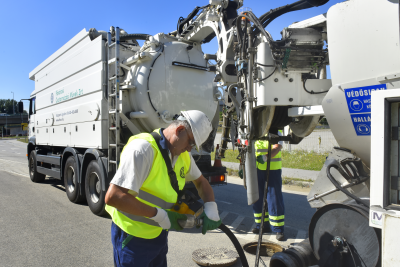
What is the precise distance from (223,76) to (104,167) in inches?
97.4

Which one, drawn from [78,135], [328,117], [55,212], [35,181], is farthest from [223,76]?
[35,181]

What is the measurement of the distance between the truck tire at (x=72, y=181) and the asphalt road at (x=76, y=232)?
0.48 feet

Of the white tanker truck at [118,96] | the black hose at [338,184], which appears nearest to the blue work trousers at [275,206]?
the white tanker truck at [118,96]

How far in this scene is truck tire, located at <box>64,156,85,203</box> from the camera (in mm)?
5996

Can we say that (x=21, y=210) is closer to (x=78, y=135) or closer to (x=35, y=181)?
(x=78, y=135)

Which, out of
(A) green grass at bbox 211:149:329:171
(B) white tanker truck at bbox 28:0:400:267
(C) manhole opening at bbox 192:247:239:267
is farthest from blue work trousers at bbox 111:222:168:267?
(A) green grass at bbox 211:149:329:171

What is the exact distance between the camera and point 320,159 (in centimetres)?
1145

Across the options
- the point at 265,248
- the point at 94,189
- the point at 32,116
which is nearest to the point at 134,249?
the point at 265,248

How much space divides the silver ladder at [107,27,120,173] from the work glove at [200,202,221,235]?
288 cm

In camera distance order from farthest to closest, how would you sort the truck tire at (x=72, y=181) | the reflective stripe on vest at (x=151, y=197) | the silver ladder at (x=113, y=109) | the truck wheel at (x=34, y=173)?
1. the truck wheel at (x=34, y=173)
2. the truck tire at (x=72, y=181)
3. the silver ladder at (x=113, y=109)
4. the reflective stripe on vest at (x=151, y=197)

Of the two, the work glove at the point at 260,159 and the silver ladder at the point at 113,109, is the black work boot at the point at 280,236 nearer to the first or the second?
the work glove at the point at 260,159

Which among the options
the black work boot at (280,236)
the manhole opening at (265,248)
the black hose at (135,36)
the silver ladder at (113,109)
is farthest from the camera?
the black hose at (135,36)

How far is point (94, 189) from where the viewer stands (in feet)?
18.1

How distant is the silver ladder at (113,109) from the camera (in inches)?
192
